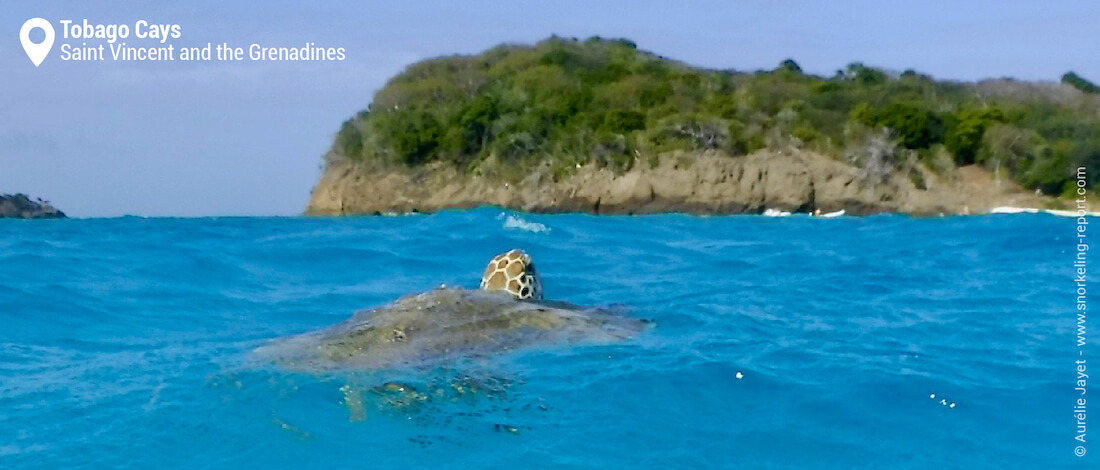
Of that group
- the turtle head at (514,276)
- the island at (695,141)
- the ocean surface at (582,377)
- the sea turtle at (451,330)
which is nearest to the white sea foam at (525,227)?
the ocean surface at (582,377)

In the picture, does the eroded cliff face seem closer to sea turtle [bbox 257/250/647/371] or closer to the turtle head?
the turtle head

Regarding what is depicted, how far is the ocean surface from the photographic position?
553 centimetres

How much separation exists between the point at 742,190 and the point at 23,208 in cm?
2787

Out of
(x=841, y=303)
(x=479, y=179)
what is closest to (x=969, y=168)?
(x=479, y=179)

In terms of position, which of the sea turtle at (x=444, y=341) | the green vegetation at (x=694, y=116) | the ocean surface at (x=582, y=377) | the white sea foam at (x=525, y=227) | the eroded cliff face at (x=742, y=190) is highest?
the green vegetation at (x=694, y=116)

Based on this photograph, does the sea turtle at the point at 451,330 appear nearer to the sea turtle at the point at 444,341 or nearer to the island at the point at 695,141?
the sea turtle at the point at 444,341

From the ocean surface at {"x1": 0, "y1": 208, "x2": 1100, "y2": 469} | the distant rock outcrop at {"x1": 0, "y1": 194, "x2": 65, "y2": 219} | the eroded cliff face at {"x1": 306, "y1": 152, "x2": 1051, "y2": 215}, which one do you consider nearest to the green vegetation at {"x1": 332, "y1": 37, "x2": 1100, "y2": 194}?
the eroded cliff face at {"x1": 306, "y1": 152, "x2": 1051, "y2": 215}

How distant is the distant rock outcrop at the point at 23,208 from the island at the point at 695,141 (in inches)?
523

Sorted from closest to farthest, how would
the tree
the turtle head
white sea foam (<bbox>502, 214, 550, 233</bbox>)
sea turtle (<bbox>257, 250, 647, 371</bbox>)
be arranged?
sea turtle (<bbox>257, 250, 647, 371</bbox>) → the turtle head → white sea foam (<bbox>502, 214, 550, 233</bbox>) → the tree

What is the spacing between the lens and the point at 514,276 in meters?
8.93

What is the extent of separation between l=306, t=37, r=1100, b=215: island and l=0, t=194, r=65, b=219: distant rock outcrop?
13277mm

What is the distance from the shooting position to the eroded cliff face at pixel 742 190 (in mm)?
40156

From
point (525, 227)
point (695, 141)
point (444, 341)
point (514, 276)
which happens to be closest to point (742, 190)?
point (695, 141)

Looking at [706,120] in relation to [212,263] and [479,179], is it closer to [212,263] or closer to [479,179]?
[479,179]
